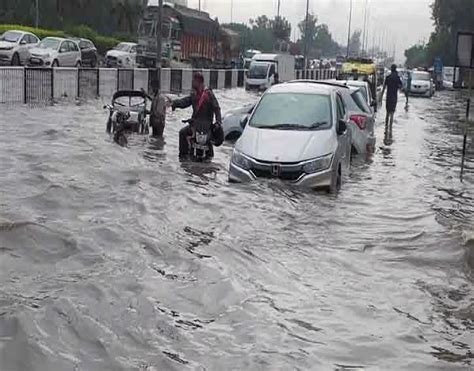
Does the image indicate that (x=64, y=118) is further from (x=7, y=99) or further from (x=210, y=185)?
(x=210, y=185)

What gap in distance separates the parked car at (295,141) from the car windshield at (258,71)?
32289mm

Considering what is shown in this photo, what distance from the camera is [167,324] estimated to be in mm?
6051

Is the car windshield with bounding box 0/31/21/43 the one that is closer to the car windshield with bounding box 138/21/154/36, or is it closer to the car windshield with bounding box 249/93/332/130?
the car windshield with bounding box 138/21/154/36

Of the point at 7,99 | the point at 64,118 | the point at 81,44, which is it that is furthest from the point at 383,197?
the point at 81,44

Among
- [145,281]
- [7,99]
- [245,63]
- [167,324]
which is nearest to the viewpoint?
[167,324]

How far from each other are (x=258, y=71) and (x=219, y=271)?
127 feet

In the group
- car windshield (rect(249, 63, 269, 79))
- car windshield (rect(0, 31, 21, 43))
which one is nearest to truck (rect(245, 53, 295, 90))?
car windshield (rect(249, 63, 269, 79))

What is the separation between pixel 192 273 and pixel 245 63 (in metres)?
52.7

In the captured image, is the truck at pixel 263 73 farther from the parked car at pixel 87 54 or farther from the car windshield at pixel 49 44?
the car windshield at pixel 49 44

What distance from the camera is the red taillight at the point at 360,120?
1646 cm

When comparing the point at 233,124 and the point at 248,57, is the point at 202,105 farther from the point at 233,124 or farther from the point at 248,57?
the point at 248,57

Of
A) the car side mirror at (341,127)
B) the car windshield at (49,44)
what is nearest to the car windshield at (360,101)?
the car side mirror at (341,127)

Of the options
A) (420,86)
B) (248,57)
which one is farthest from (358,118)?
(248,57)

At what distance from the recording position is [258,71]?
150 ft
